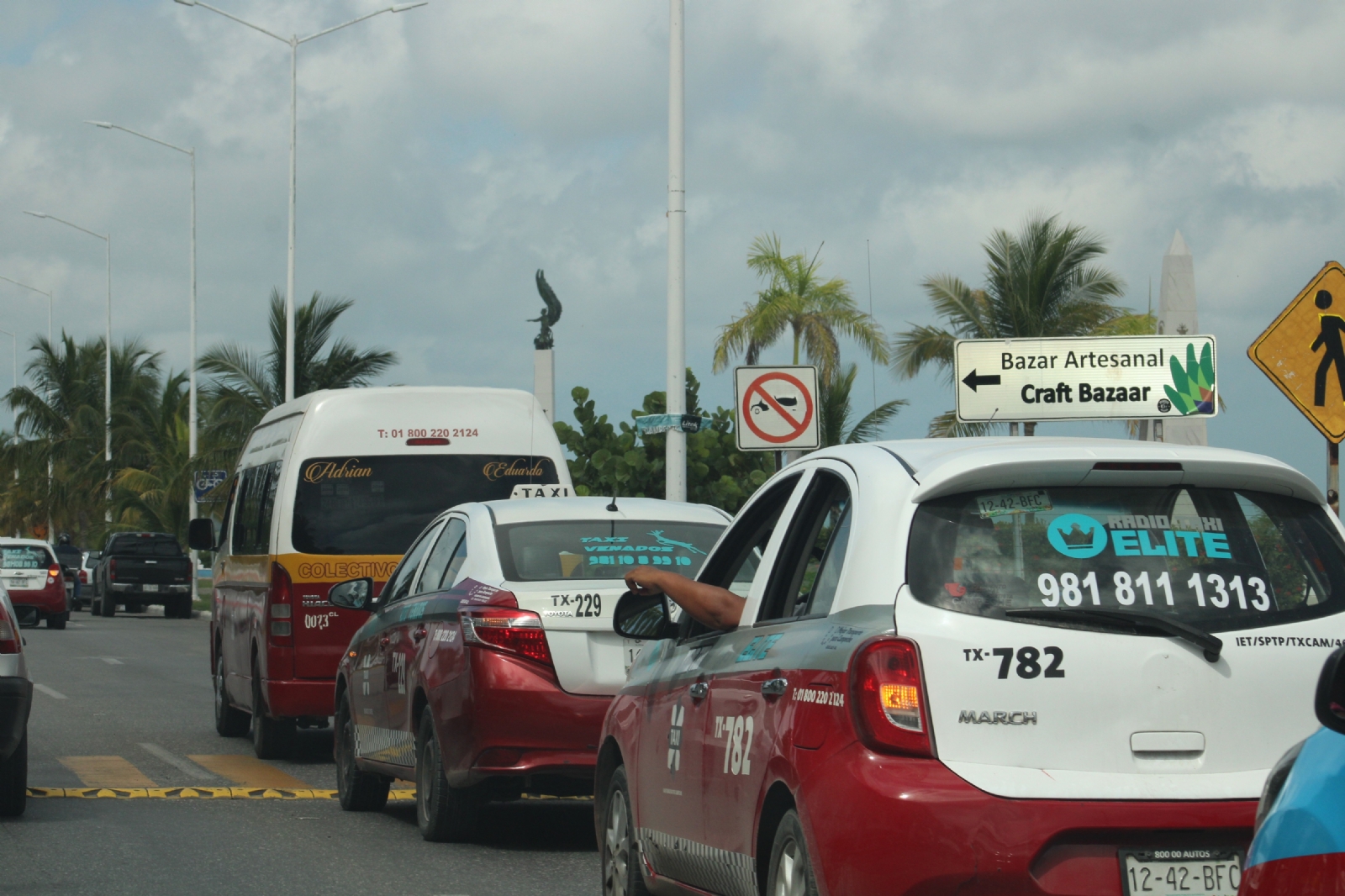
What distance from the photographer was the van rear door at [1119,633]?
4.35 metres

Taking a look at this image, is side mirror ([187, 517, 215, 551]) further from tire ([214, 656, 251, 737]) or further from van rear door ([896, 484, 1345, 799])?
van rear door ([896, 484, 1345, 799])

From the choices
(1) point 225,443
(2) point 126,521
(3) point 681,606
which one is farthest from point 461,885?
(2) point 126,521

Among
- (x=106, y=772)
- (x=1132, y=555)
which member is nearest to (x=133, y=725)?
(x=106, y=772)

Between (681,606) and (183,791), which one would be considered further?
(183,791)

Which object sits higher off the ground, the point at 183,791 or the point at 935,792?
the point at 935,792

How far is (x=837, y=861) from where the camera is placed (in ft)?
14.3

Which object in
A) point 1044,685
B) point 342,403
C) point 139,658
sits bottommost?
point 139,658

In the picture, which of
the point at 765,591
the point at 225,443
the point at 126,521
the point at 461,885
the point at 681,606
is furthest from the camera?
the point at 126,521

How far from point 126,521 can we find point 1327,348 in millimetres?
51108

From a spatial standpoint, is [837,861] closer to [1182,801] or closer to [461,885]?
[1182,801]

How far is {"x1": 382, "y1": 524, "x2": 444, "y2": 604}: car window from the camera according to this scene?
32.7ft

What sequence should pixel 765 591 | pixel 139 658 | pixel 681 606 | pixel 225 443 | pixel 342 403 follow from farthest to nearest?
pixel 225 443, pixel 139 658, pixel 342 403, pixel 681 606, pixel 765 591

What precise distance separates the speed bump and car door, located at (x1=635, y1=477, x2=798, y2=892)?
4921 millimetres

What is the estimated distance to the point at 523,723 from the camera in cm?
820
